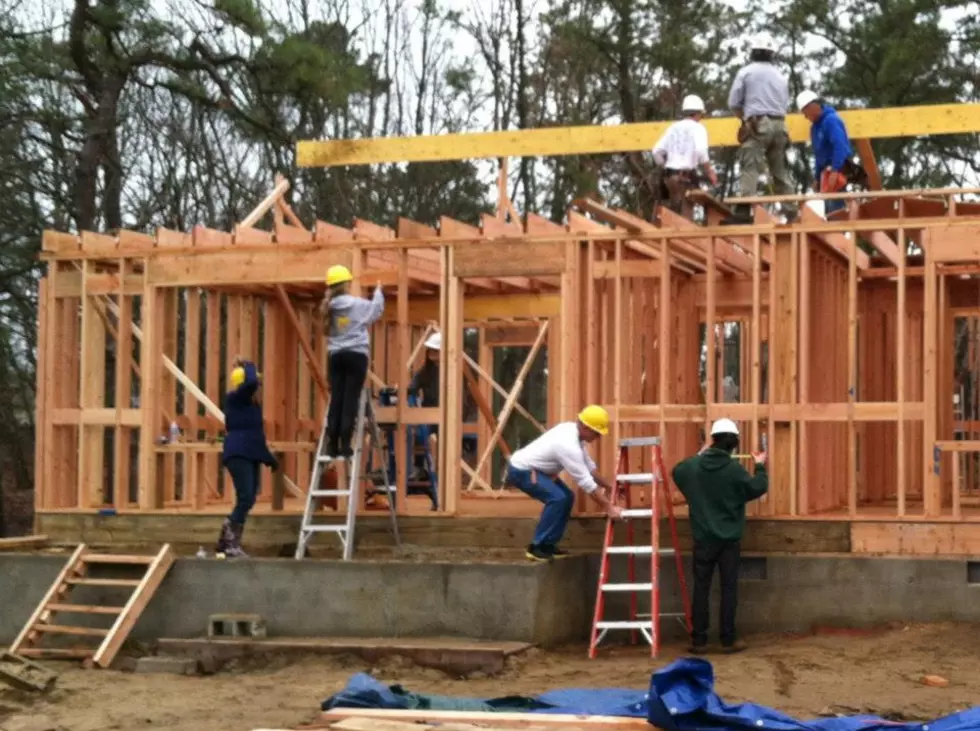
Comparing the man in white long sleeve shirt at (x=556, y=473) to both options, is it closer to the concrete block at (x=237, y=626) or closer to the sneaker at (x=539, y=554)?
the sneaker at (x=539, y=554)

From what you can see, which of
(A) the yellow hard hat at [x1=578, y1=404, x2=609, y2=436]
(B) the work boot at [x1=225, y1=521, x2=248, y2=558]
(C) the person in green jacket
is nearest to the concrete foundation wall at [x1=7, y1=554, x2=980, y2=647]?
(B) the work boot at [x1=225, y1=521, x2=248, y2=558]

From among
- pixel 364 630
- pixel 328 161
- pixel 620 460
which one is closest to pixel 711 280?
pixel 620 460

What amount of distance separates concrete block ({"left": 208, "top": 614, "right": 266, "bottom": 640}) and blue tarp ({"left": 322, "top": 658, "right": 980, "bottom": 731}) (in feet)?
10.7

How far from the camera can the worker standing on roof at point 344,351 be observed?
14.9 meters

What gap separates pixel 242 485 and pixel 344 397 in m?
1.13

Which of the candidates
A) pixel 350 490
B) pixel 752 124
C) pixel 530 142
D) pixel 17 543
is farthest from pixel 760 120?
pixel 17 543

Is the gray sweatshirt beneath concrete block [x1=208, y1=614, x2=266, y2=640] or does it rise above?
above

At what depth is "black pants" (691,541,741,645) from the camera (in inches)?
543

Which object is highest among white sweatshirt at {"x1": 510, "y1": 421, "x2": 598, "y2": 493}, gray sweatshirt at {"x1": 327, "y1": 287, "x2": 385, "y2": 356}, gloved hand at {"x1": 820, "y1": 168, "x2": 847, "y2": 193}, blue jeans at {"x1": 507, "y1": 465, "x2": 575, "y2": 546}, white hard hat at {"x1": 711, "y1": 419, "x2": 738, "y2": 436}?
gloved hand at {"x1": 820, "y1": 168, "x2": 847, "y2": 193}

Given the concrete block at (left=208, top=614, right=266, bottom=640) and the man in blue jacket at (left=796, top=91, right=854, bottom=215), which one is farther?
the man in blue jacket at (left=796, top=91, right=854, bottom=215)

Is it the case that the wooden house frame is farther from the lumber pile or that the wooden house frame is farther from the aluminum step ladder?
the lumber pile

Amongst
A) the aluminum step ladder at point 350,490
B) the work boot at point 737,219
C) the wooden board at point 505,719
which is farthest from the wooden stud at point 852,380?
the wooden board at point 505,719

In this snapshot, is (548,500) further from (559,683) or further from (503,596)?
(559,683)

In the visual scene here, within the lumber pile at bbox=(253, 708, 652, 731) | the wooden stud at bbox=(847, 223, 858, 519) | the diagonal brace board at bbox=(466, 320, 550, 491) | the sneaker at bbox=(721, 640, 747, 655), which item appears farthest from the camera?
the diagonal brace board at bbox=(466, 320, 550, 491)
